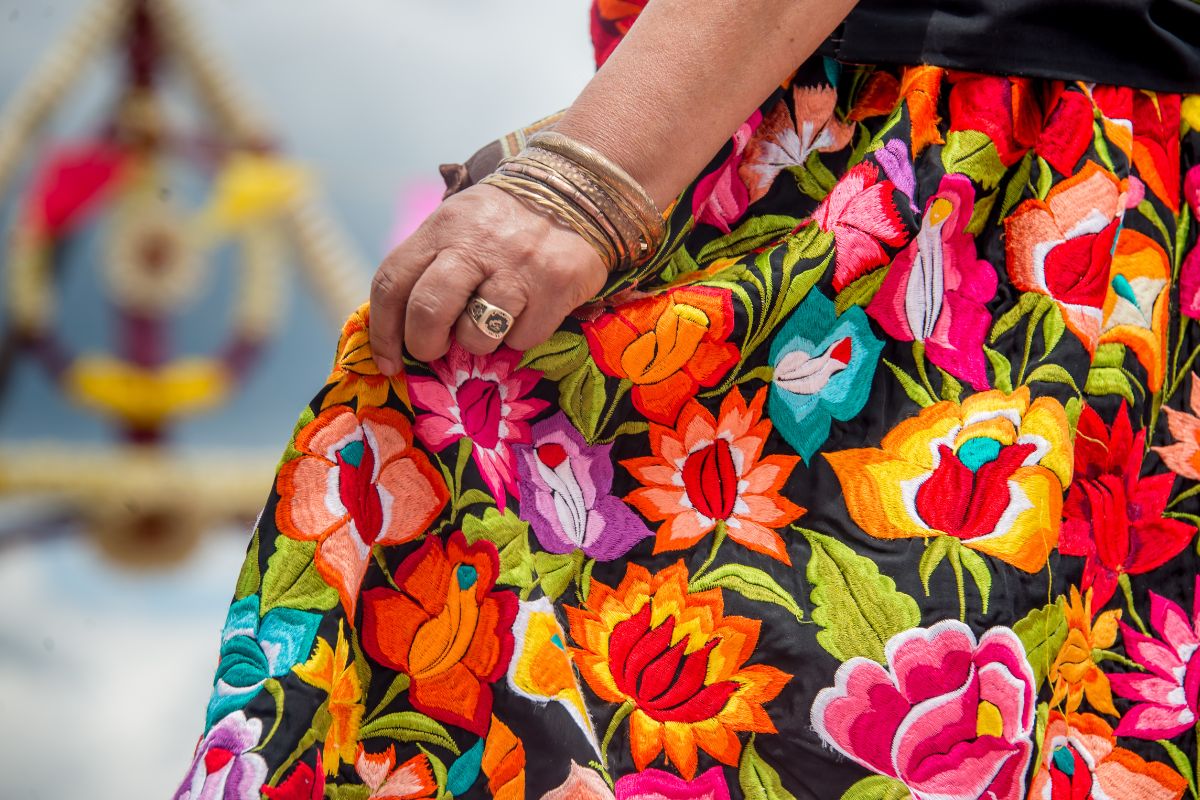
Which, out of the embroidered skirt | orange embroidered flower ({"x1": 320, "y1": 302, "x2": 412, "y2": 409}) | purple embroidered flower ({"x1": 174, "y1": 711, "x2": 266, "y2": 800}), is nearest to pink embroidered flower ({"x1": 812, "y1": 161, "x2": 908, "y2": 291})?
the embroidered skirt

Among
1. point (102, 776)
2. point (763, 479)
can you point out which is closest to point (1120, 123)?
point (763, 479)

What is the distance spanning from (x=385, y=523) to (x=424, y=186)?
2.52 m

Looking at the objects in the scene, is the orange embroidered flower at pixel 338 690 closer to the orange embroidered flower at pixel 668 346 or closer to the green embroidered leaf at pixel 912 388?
the orange embroidered flower at pixel 668 346

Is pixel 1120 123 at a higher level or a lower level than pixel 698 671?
higher

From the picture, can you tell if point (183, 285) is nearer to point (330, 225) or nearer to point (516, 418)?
point (330, 225)

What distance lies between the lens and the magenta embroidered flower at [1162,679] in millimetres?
513

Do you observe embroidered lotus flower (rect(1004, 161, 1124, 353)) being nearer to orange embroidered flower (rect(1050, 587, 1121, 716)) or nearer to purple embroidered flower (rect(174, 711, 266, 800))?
orange embroidered flower (rect(1050, 587, 1121, 716))

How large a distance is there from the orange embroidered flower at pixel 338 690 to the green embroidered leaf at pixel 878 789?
214 mm

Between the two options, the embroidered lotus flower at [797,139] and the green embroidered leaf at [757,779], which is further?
the embroidered lotus flower at [797,139]

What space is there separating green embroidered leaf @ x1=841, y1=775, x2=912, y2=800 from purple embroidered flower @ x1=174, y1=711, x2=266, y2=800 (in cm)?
24

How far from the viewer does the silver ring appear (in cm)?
47

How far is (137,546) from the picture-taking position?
264cm

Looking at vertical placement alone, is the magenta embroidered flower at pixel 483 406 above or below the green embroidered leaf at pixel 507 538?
above

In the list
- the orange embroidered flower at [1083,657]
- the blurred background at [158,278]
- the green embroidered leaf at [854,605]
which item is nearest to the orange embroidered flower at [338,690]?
the green embroidered leaf at [854,605]
